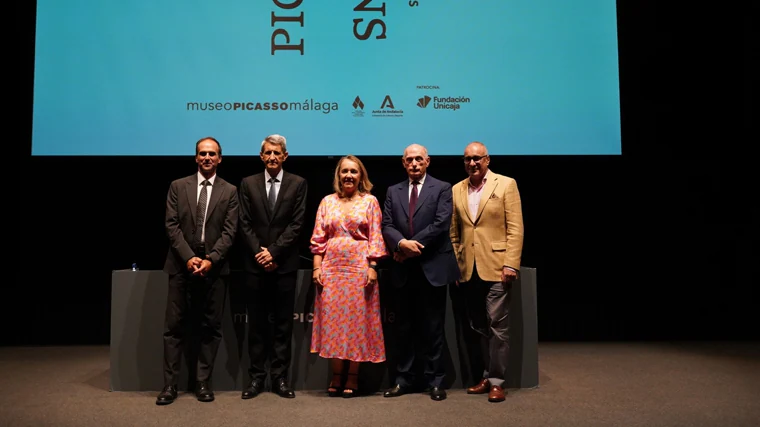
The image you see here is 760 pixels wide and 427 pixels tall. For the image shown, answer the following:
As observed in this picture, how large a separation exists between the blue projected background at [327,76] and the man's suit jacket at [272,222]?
0.97 m

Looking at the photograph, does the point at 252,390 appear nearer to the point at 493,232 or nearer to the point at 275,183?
the point at 275,183

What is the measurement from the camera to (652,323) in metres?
5.09

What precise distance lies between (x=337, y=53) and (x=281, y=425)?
279 cm

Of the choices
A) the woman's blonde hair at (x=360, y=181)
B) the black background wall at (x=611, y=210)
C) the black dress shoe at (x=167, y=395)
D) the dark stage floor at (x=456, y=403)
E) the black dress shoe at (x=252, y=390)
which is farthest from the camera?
the black background wall at (x=611, y=210)

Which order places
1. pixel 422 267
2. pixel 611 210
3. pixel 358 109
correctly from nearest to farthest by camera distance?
pixel 422 267 → pixel 358 109 → pixel 611 210

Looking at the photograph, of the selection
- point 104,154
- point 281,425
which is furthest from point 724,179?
point 104,154

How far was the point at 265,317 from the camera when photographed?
3297mm

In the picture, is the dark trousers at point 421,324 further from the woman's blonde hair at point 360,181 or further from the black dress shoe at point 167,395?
the black dress shoe at point 167,395

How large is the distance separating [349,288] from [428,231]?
1.83 ft

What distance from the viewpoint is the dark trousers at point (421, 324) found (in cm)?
322

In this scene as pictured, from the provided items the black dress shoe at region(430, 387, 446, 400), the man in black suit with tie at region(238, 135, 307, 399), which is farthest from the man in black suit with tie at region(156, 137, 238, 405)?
the black dress shoe at region(430, 387, 446, 400)

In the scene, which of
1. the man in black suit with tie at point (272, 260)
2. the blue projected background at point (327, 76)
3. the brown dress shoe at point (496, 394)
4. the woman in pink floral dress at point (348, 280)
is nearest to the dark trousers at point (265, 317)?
the man in black suit with tie at point (272, 260)

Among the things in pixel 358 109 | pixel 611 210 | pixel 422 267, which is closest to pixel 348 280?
pixel 422 267

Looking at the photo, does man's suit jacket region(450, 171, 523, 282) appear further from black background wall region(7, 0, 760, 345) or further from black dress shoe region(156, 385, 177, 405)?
black dress shoe region(156, 385, 177, 405)
